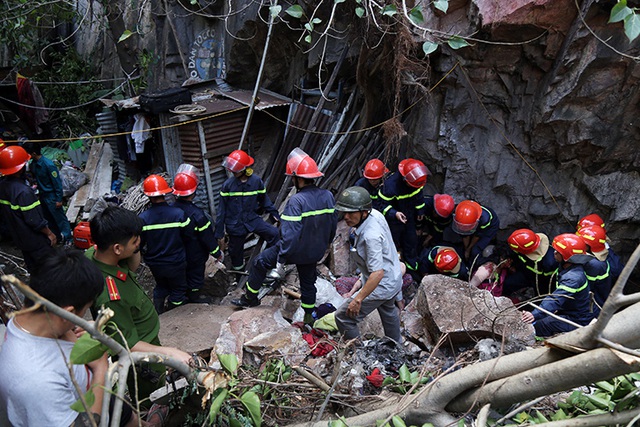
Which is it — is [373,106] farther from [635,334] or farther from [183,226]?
[635,334]

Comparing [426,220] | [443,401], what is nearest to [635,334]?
[443,401]

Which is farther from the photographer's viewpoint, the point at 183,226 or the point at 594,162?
the point at 594,162

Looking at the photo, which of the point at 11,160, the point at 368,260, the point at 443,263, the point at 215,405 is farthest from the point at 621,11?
the point at 11,160

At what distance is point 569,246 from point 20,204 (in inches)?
241

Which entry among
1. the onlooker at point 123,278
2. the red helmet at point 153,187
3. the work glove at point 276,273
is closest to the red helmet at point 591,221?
the work glove at point 276,273

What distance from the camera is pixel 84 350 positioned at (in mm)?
1624

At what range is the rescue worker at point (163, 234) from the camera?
543 cm

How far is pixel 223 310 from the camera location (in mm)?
5949

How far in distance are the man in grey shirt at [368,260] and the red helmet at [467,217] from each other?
83.4 inches

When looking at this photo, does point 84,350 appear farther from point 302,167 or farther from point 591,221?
point 591,221

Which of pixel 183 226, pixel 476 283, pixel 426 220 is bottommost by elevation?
pixel 476 283

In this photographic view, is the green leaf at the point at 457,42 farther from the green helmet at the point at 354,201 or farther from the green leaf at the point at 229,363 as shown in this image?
the green leaf at the point at 229,363

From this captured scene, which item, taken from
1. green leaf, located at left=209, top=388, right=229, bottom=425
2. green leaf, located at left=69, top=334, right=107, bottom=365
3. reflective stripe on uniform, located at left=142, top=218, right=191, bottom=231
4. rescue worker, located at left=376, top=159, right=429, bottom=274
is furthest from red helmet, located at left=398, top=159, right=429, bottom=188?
green leaf, located at left=69, top=334, right=107, bottom=365

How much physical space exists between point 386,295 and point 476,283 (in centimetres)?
218
